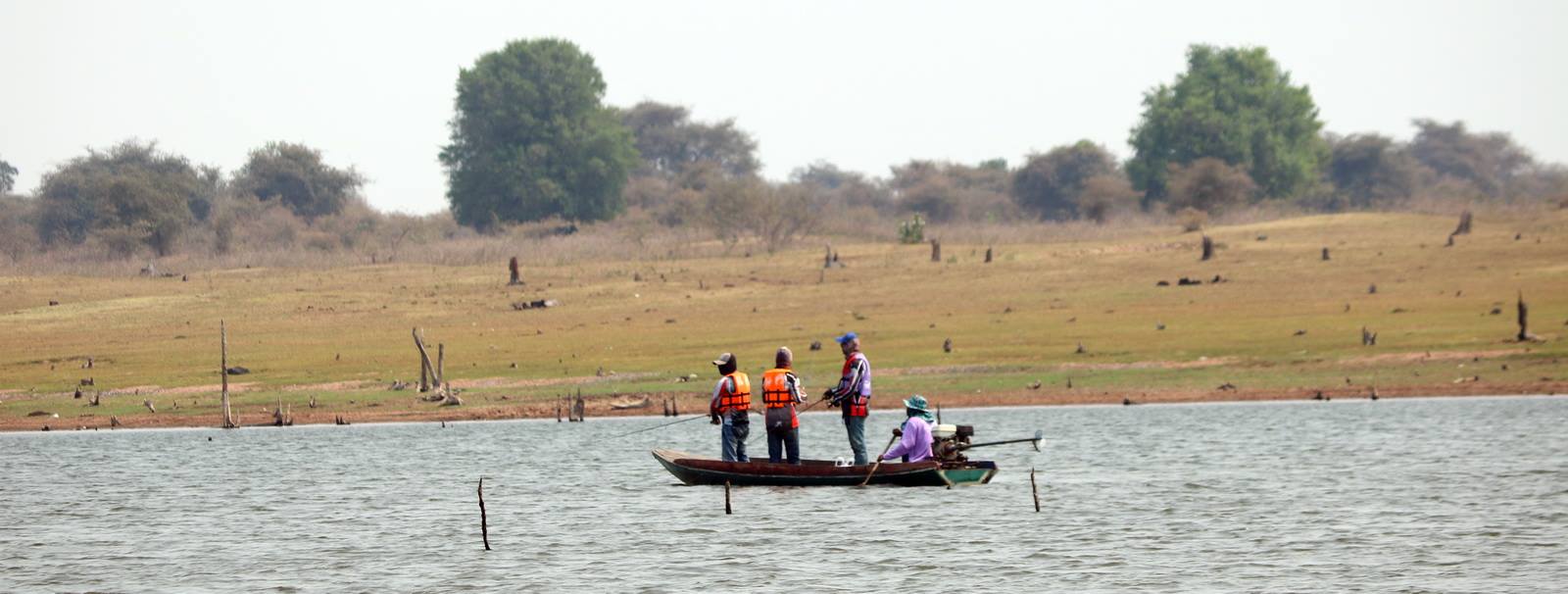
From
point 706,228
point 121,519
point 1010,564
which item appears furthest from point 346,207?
point 1010,564

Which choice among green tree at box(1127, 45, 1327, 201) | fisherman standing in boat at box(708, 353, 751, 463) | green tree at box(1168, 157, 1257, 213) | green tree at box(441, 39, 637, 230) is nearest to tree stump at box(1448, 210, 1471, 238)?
green tree at box(1168, 157, 1257, 213)

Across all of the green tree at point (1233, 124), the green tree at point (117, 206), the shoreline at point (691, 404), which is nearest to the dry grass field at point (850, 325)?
the shoreline at point (691, 404)

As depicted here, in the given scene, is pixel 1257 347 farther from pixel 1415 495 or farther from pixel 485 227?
pixel 485 227

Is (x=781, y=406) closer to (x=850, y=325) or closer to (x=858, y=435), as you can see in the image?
(x=858, y=435)

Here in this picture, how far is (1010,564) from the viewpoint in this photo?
948 inches

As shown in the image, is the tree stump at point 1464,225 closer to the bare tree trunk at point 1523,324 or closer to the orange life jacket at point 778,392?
the bare tree trunk at point 1523,324

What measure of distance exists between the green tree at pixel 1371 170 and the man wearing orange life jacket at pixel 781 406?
10095 cm

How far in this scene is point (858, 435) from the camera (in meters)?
30.0

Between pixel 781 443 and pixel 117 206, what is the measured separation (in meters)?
62.4

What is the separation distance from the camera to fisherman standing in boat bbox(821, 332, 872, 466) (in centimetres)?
2906

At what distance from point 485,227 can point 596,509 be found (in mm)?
82202

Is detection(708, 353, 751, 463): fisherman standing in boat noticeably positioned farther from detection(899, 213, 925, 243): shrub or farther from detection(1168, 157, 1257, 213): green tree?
detection(1168, 157, 1257, 213): green tree

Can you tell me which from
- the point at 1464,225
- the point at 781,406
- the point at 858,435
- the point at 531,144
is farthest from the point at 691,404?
the point at 531,144

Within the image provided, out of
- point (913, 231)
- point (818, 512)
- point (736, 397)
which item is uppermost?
point (913, 231)
